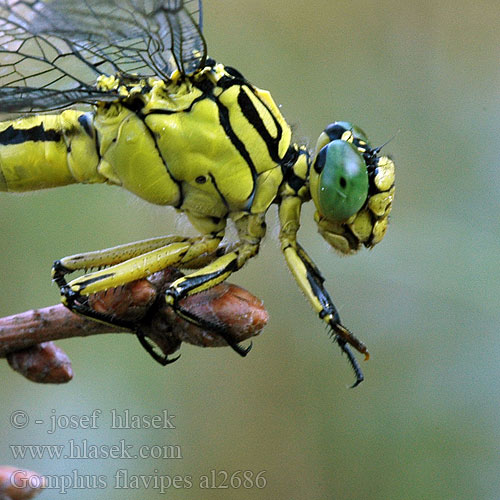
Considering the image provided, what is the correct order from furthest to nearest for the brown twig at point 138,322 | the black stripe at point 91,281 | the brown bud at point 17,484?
the black stripe at point 91,281
the brown twig at point 138,322
the brown bud at point 17,484

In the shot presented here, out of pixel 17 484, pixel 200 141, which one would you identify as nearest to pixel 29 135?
pixel 200 141

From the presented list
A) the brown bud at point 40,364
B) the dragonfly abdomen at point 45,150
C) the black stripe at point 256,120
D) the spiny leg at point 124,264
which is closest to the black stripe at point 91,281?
the spiny leg at point 124,264

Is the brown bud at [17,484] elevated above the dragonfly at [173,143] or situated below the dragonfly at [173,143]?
below

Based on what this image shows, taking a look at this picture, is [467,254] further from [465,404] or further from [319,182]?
[319,182]

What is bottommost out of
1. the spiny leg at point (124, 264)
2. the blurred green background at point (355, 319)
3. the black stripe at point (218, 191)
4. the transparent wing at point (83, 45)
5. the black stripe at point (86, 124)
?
the blurred green background at point (355, 319)

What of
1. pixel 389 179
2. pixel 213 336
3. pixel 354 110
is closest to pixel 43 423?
pixel 213 336

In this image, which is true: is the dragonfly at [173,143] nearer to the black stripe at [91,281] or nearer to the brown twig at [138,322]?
the black stripe at [91,281]

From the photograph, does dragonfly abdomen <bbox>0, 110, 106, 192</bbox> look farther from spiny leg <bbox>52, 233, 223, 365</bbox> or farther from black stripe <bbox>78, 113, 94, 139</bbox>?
spiny leg <bbox>52, 233, 223, 365</bbox>
